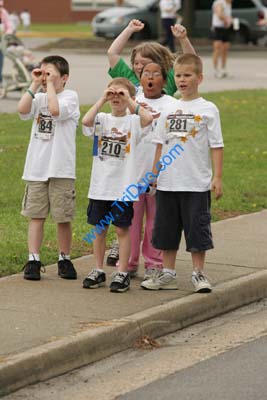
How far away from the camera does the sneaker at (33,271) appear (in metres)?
8.02

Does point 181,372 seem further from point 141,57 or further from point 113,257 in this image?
point 141,57

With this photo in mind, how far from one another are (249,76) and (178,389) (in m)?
19.8

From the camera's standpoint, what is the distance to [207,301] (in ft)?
25.1

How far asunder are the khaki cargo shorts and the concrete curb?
3.51ft

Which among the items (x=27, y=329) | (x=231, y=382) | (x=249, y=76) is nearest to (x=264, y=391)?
(x=231, y=382)

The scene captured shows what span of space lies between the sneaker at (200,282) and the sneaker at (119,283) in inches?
18.5

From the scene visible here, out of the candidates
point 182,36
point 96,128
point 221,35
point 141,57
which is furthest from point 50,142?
point 221,35

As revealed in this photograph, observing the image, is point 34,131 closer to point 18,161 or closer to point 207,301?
point 207,301

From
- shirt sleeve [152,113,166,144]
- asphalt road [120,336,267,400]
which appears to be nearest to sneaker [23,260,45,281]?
shirt sleeve [152,113,166,144]

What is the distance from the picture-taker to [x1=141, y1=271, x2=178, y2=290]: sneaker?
25.9ft

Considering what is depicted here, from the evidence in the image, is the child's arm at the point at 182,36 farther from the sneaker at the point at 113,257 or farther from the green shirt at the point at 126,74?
Result: the sneaker at the point at 113,257

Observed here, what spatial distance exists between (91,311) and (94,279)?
2.18 feet

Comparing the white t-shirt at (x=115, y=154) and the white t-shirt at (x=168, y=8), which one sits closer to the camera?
the white t-shirt at (x=115, y=154)

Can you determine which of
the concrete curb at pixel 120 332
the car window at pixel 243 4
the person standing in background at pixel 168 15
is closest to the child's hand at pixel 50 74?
the concrete curb at pixel 120 332
